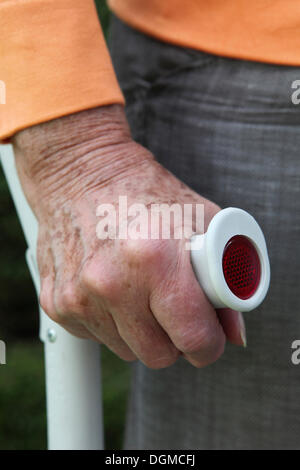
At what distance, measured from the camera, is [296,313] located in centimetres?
75

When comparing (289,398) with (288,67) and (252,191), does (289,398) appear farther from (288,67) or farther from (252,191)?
(288,67)

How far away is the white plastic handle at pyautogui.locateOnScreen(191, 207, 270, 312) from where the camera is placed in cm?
57

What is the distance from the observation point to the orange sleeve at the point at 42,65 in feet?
2.15

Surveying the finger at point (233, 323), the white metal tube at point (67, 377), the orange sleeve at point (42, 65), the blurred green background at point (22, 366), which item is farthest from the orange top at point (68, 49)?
the blurred green background at point (22, 366)

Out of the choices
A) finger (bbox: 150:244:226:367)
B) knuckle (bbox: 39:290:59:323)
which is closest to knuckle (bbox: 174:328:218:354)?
finger (bbox: 150:244:226:367)

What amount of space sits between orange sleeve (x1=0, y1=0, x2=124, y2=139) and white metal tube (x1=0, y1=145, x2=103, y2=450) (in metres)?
0.14

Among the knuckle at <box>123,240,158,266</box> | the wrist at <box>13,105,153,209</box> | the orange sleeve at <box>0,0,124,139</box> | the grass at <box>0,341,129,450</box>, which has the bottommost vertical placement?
the grass at <box>0,341,129,450</box>

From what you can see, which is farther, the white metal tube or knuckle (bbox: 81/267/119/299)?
the white metal tube

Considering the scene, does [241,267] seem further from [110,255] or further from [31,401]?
[31,401]

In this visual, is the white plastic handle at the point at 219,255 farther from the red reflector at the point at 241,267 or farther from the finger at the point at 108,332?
the finger at the point at 108,332

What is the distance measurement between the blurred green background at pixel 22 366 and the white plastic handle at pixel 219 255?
134 centimetres

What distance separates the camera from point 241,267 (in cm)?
61

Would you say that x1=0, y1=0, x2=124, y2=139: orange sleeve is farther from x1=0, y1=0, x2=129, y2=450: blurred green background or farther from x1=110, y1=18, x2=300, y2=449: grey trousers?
x1=0, y1=0, x2=129, y2=450: blurred green background

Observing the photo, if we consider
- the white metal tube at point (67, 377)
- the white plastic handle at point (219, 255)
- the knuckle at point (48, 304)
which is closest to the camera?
the white plastic handle at point (219, 255)
